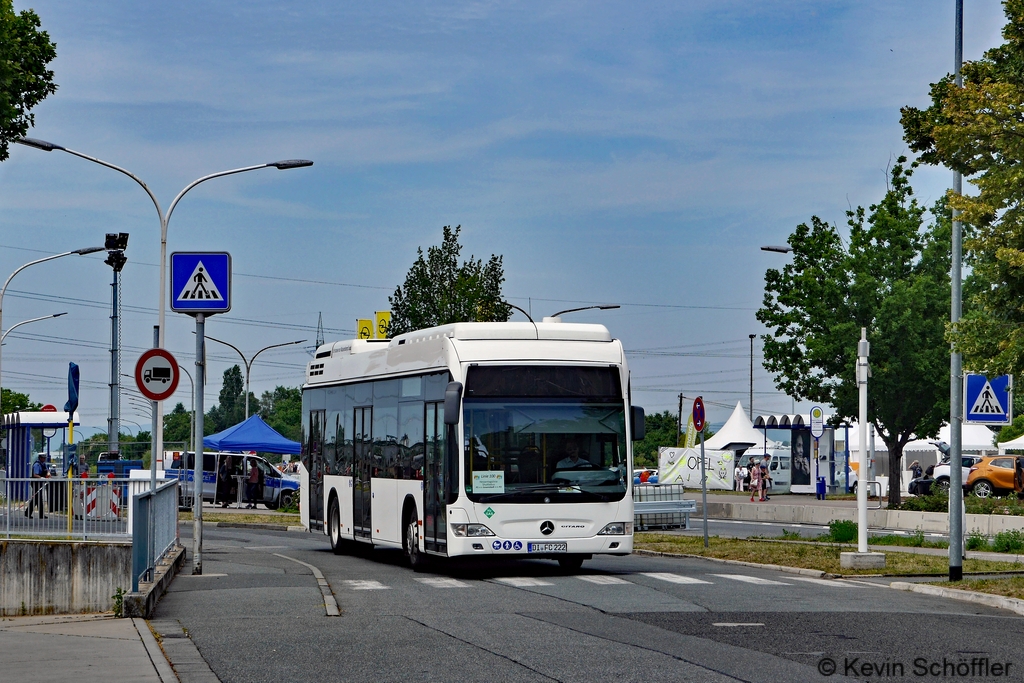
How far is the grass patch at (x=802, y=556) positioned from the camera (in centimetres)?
2033

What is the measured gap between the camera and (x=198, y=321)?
61.4 ft

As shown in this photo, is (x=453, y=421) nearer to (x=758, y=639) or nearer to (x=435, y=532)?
(x=435, y=532)

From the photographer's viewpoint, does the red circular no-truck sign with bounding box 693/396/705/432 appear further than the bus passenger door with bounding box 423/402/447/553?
Yes

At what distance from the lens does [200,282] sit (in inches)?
715

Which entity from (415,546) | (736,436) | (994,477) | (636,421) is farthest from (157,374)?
(736,436)

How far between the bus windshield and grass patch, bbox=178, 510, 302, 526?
68.2 feet

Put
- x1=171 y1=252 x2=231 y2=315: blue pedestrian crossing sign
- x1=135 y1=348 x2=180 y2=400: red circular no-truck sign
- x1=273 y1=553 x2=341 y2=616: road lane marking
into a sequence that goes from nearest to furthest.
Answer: x1=273 y1=553 x2=341 y2=616: road lane marking < x1=171 y1=252 x2=231 y2=315: blue pedestrian crossing sign < x1=135 y1=348 x2=180 y2=400: red circular no-truck sign

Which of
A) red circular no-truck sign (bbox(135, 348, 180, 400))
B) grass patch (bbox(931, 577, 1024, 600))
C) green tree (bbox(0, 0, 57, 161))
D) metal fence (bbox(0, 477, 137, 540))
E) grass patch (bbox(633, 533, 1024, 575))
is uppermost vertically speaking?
green tree (bbox(0, 0, 57, 161))

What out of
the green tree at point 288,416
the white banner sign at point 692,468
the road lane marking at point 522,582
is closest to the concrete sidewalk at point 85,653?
the road lane marking at point 522,582

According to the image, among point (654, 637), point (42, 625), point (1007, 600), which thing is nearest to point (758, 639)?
point (654, 637)

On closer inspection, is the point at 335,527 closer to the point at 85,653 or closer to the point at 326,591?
the point at 326,591

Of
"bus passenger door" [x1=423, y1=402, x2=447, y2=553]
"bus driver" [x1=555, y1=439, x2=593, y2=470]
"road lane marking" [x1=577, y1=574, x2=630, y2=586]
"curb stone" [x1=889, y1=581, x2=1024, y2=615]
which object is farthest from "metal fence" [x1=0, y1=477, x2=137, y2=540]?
"curb stone" [x1=889, y1=581, x2=1024, y2=615]

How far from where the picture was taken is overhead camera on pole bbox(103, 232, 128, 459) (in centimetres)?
4169

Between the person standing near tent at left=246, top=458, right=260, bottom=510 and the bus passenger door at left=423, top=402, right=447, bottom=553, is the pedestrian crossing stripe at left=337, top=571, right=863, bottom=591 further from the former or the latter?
the person standing near tent at left=246, top=458, right=260, bottom=510
